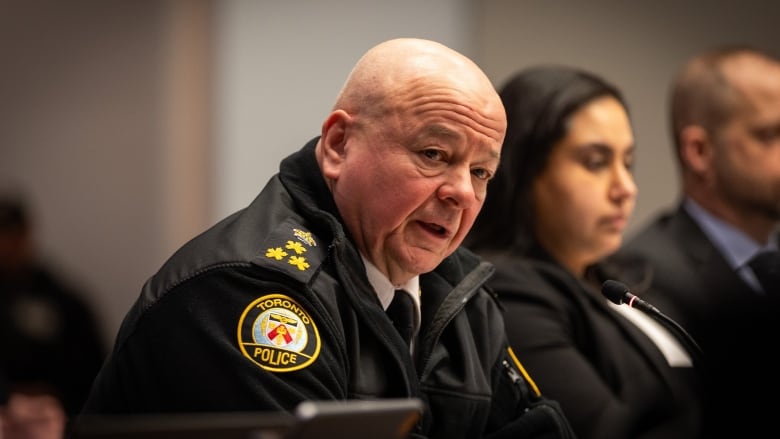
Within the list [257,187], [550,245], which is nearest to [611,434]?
[550,245]

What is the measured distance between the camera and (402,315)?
2.05m

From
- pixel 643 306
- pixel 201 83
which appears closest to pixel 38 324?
pixel 201 83

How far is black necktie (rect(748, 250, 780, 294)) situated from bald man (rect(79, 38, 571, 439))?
1254mm

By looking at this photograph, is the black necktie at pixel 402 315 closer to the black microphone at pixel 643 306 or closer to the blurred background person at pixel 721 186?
the black microphone at pixel 643 306

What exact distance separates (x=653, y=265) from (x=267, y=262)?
5.50 feet

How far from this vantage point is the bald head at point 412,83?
1953mm

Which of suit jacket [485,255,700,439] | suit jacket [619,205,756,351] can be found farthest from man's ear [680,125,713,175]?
suit jacket [485,255,700,439]

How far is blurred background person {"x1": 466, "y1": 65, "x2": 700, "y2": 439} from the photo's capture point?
2658 mm

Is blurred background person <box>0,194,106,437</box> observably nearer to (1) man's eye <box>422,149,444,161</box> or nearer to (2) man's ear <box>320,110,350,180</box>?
(2) man's ear <box>320,110,350,180</box>

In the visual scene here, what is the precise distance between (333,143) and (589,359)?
38.7 inches

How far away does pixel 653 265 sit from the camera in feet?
10.7

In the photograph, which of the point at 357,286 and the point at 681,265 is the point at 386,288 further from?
the point at 681,265

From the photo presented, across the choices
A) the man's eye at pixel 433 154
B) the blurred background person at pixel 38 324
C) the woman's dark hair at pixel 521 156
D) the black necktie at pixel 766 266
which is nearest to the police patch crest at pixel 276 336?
the man's eye at pixel 433 154

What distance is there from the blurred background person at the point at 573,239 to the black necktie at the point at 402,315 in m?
0.61
